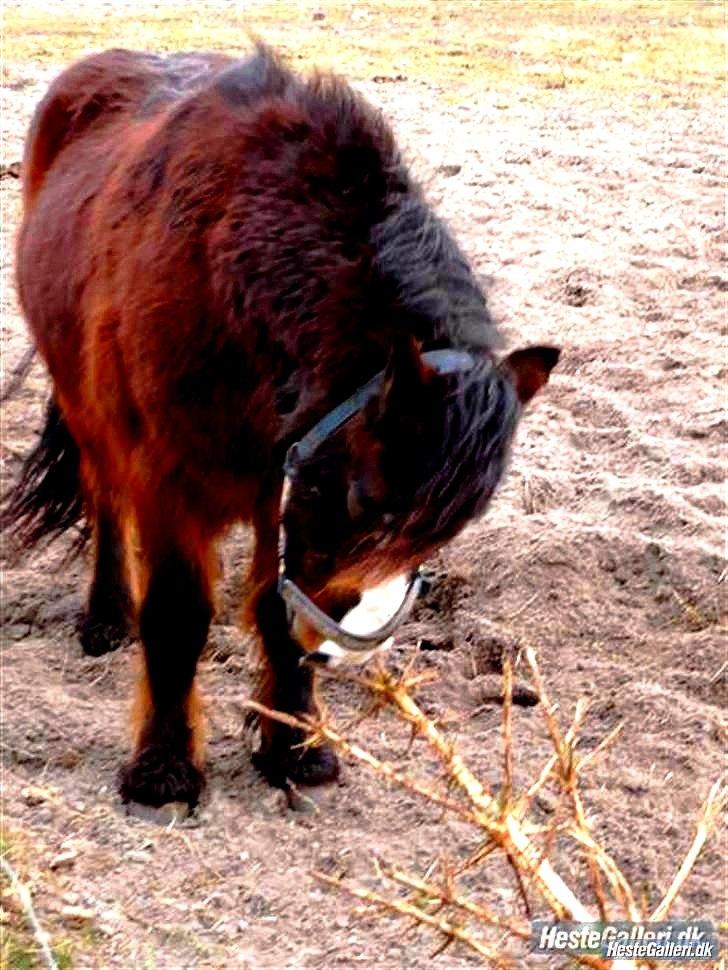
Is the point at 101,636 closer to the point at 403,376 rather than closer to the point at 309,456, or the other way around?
the point at 309,456

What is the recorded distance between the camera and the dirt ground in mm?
3273

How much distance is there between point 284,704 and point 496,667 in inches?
29.4

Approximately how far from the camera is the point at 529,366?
2941mm

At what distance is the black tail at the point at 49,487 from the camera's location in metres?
4.76

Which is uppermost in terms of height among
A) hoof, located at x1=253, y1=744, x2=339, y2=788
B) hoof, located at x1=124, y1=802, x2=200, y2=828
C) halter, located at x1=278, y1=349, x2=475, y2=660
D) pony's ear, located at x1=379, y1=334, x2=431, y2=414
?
pony's ear, located at x1=379, y1=334, x2=431, y2=414

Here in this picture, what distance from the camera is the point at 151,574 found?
3705mm

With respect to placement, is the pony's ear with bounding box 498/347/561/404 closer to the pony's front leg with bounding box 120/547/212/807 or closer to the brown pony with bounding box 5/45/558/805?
the brown pony with bounding box 5/45/558/805

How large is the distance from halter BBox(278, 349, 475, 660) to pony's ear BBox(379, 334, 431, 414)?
5 cm

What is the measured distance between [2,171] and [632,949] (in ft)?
24.0

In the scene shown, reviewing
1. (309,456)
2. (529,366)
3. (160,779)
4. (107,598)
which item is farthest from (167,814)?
(529,366)

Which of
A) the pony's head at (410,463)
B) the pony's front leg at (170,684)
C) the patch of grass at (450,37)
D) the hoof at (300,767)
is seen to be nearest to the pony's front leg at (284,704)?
the hoof at (300,767)

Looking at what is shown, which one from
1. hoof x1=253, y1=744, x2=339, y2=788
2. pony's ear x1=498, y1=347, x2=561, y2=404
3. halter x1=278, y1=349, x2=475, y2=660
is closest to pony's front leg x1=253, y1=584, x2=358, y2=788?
hoof x1=253, y1=744, x2=339, y2=788

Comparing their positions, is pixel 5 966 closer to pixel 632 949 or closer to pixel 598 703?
pixel 632 949

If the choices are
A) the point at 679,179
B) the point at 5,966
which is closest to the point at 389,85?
the point at 679,179
